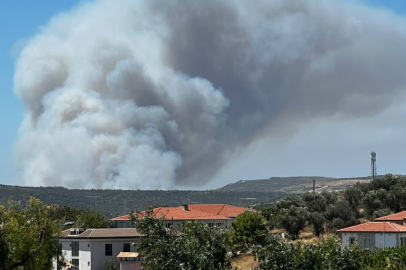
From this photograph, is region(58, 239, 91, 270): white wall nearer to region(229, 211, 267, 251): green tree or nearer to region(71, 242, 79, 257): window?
region(71, 242, 79, 257): window

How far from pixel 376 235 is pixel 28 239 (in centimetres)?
3974

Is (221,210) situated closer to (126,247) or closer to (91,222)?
(91,222)

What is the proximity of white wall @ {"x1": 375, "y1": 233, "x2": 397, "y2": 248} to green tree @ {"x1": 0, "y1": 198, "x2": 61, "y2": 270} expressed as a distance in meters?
36.3

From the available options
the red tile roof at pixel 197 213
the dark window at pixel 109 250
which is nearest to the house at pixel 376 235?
the dark window at pixel 109 250

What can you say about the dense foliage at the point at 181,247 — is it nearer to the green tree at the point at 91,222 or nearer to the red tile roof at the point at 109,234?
the red tile roof at the point at 109,234

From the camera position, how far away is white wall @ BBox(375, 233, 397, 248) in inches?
2491

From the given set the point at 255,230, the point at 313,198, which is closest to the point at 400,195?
the point at 313,198

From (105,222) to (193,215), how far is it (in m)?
15.0

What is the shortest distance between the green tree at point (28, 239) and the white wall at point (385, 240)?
3627cm

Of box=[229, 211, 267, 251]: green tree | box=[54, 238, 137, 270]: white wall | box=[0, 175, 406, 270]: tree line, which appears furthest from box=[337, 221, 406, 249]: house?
box=[54, 238, 137, 270]: white wall

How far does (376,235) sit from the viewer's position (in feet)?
211

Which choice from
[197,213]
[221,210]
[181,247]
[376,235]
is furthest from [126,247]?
[221,210]

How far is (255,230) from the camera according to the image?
7962cm

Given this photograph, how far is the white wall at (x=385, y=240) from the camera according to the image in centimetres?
6328
